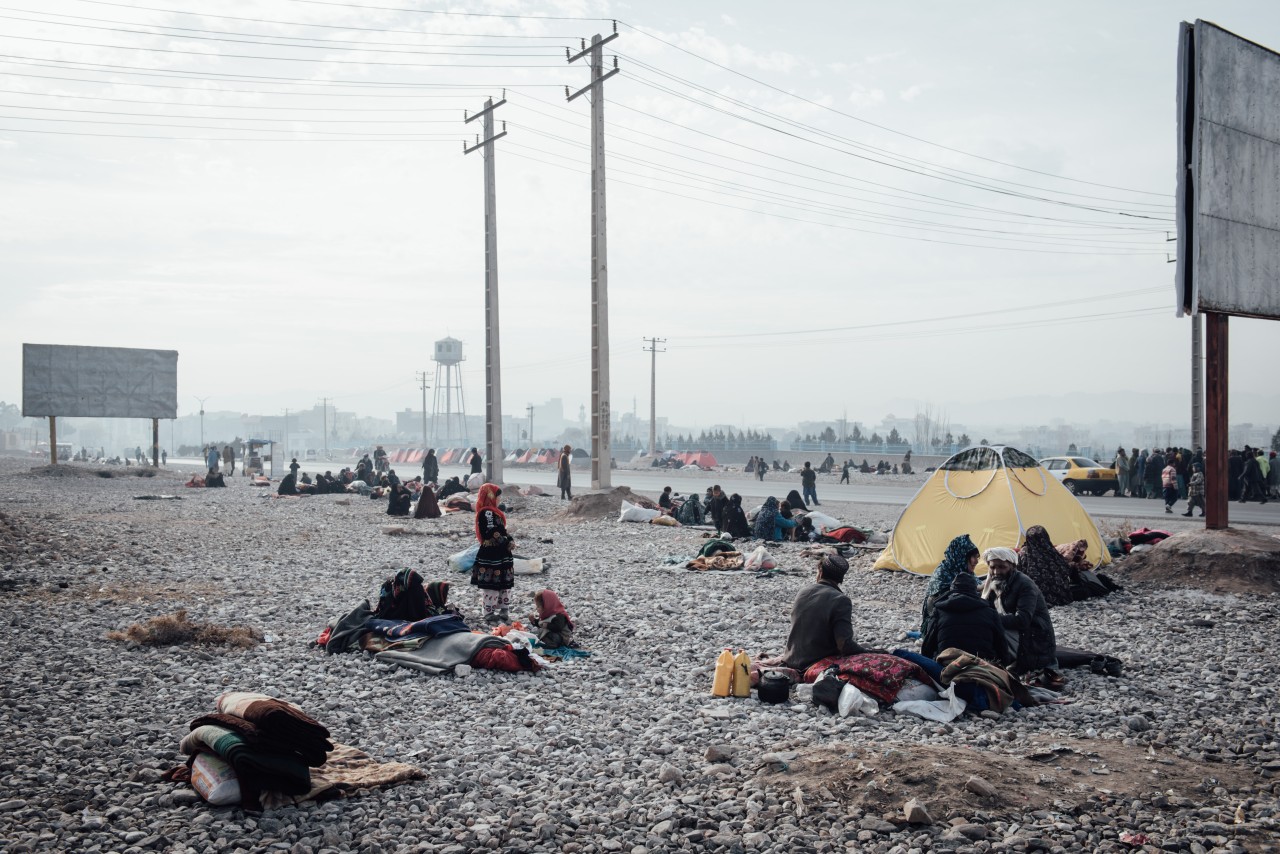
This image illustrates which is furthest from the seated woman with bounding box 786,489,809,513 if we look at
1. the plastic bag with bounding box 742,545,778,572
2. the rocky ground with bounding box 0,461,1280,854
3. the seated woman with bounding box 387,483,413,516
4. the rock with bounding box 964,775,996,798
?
the rock with bounding box 964,775,996,798

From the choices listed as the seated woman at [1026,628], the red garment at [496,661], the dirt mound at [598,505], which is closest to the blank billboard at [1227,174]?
Answer: the seated woman at [1026,628]

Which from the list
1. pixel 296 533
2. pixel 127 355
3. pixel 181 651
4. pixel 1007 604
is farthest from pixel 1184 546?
pixel 127 355

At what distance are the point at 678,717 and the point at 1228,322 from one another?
1122 cm

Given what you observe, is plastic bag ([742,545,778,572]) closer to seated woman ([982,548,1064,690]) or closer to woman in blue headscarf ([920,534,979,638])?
woman in blue headscarf ([920,534,979,638])

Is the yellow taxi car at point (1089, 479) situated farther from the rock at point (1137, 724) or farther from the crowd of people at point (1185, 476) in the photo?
the rock at point (1137, 724)

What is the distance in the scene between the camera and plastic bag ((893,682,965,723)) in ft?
22.8

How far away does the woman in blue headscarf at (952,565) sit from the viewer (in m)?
8.33

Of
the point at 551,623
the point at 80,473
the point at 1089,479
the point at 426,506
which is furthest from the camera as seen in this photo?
the point at 80,473

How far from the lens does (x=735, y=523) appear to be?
1916 centimetres

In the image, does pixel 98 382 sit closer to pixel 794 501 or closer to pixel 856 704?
pixel 794 501

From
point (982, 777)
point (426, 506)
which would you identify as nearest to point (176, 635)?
point (982, 777)

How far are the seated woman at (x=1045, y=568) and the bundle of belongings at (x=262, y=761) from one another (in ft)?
28.1

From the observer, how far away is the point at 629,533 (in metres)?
20.4

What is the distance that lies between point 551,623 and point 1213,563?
9.04 m
